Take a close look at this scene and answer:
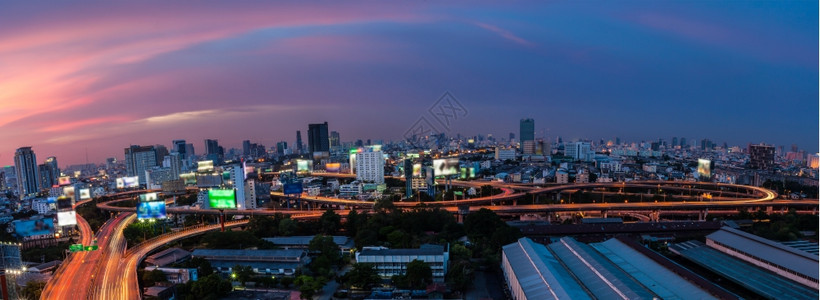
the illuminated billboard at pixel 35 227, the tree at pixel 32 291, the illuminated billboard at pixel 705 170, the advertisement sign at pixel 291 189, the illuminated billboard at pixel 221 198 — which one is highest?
the illuminated billboard at pixel 221 198

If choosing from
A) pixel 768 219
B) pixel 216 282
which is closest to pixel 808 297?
pixel 768 219

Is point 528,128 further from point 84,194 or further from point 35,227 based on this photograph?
point 35,227

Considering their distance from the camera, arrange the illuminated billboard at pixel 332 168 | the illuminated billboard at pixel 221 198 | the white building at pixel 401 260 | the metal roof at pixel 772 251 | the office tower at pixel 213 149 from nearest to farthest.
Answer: the metal roof at pixel 772 251 < the white building at pixel 401 260 < the illuminated billboard at pixel 221 198 < the illuminated billboard at pixel 332 168 < the office tower at pixel 213 149

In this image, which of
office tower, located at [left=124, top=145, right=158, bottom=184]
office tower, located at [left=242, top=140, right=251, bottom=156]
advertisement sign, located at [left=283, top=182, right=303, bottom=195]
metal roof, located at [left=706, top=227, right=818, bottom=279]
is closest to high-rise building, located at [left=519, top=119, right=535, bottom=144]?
office tower, located at [left=242, top=140, right=251, bottom=156]

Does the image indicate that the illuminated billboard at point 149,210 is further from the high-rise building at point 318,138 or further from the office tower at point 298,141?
the office tower at point 298,141

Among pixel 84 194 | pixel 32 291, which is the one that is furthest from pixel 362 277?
pixel 84 194

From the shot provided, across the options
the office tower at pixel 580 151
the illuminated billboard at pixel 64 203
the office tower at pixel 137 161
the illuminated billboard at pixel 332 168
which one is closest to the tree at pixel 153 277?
the illuminated billboard at pixel 64 203
